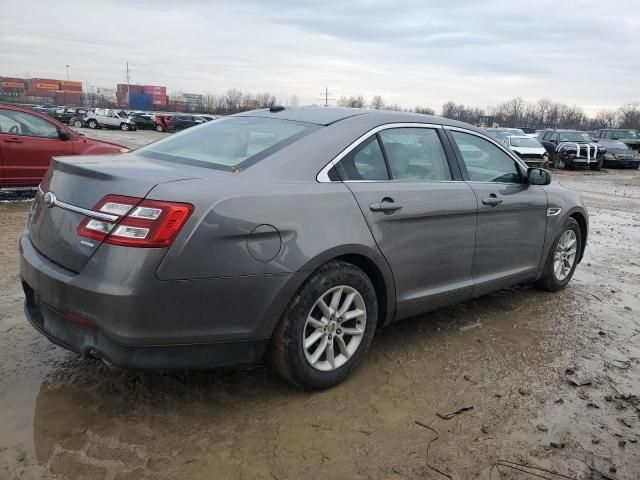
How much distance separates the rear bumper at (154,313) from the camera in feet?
8.14

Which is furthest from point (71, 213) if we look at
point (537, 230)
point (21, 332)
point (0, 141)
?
point (0, 141)

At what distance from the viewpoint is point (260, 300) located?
2.74 metres

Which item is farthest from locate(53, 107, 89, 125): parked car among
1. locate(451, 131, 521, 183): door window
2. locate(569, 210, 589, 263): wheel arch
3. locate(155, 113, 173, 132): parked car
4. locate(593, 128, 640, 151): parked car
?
locate(451, 131, 521, 183): door window

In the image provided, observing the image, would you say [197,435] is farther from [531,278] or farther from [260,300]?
[531,278]

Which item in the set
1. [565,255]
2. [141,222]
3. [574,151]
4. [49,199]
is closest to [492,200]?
[565,255]

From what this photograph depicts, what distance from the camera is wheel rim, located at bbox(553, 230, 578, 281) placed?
203 inches

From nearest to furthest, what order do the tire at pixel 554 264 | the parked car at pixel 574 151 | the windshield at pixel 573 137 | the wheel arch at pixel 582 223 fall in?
the tire at pixel 554 264
the wheel arch at pixel 582 223
the parked car at pixel 574 151
the windshield at pixel 573 137

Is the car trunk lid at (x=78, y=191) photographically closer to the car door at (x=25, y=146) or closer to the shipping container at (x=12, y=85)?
→ the car door at (x=25, y=146)

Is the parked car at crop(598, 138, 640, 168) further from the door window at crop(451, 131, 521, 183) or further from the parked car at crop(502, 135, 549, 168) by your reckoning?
the door window at crop(451, 131, 521, 183)

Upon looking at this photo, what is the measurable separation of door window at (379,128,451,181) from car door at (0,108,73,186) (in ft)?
22.9

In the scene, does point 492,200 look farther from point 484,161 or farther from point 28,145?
point 28,145

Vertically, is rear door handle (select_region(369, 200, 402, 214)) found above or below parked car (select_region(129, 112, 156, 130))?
below

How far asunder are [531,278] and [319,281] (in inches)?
104

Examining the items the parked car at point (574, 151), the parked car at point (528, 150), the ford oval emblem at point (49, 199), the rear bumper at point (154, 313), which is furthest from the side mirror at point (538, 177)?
the parked car at point (574, 151)
